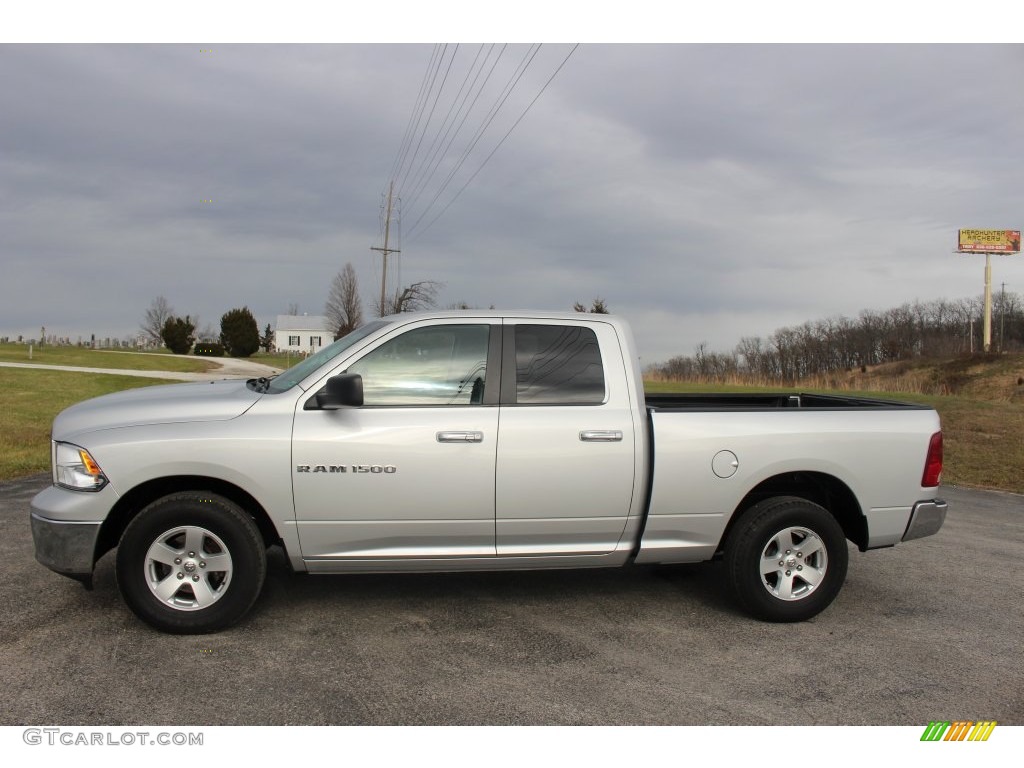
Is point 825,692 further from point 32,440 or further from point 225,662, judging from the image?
point 32,440

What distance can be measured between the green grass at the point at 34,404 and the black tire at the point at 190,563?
735cm

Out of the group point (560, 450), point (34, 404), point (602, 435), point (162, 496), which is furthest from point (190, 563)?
point (34, 404)

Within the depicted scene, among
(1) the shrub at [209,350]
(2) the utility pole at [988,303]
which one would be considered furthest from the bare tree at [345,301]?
(2) the utility pole at [988,303]

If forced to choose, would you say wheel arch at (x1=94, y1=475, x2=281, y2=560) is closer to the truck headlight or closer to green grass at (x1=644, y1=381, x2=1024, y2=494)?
the truck headlight

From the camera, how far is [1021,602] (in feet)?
17.9

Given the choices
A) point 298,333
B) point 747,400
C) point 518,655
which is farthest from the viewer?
point 298,333

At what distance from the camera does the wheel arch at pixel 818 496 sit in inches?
200

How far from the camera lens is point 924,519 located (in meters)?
5.11

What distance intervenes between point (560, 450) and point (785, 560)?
64.4 inches

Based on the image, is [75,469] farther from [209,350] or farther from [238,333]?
[238,333]

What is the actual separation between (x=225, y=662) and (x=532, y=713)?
1.68 meters

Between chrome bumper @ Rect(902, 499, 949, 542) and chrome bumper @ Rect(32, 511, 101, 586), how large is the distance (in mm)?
4983

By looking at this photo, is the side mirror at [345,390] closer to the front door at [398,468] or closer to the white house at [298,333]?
the front door at [398,468]

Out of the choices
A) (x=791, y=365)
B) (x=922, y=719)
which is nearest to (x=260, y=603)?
(x=922, y=719)
